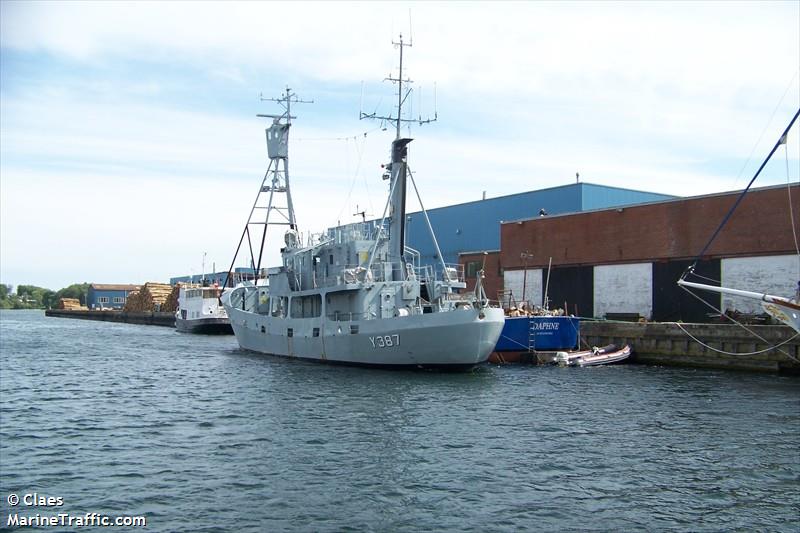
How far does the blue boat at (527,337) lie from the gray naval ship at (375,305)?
9.70 feet

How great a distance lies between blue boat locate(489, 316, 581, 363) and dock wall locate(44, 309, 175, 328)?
2739 inches

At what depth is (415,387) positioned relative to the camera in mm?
26250

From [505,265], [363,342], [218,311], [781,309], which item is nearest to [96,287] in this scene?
[218,311]

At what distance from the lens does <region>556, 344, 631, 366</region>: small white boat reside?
34.5 m

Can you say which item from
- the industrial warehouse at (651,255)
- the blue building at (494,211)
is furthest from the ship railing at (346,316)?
the blue building at (494,211)

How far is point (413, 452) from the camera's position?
16656 mm

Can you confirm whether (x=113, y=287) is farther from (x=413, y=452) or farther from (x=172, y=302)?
(x=413, y=452)

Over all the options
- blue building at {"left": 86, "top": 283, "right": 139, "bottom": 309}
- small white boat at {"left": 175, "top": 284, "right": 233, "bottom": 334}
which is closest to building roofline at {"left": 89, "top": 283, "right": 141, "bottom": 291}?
blue building at {"left": 86, "top": 283, "right": 139, "bottom": 309}

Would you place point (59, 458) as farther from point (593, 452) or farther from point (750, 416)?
point (750, 416)

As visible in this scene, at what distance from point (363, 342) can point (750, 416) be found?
15.8 meters

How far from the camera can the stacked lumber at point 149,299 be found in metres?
118

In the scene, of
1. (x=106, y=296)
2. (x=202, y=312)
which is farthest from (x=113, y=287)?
(x=202, y=312)

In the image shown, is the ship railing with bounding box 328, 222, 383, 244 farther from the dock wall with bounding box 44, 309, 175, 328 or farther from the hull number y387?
the dock wall with bounding box 44, 309, 175, 328

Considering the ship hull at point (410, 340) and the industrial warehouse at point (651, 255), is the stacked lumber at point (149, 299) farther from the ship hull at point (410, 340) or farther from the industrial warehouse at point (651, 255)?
the ship hull at point (410, 340)
